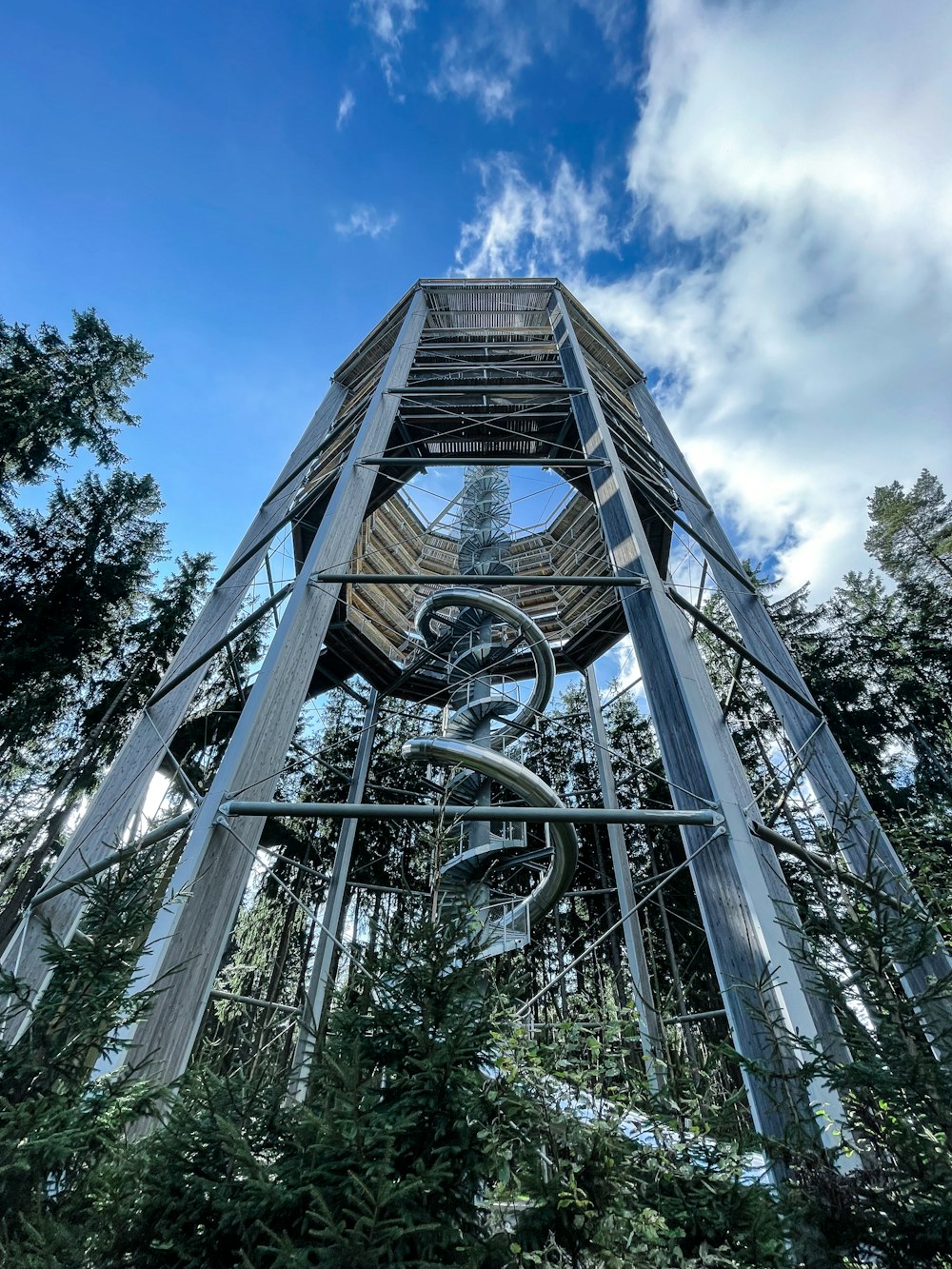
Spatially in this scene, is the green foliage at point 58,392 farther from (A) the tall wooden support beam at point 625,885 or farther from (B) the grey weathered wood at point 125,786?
(A) the tall wooden support beam at point 625,885

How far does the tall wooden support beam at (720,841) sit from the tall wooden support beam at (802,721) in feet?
2.17

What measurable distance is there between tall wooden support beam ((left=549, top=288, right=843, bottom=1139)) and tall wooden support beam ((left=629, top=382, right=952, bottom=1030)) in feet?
2.17

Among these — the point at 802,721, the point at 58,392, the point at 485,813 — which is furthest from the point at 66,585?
the point at 802,721

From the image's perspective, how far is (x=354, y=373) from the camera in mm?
10961

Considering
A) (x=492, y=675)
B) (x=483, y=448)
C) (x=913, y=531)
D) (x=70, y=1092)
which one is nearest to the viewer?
(x=70, y=1092)

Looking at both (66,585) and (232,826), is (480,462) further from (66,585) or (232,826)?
(66,585)

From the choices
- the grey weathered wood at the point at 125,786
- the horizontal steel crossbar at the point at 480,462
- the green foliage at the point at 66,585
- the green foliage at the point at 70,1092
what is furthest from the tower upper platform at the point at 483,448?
the green foliage at the point at 70,1092

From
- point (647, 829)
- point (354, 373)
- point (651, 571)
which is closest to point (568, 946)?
point (647, 829)

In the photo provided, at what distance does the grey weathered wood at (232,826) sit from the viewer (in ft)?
10.9

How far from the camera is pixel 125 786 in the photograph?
5238mm

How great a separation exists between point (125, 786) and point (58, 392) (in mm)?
9758

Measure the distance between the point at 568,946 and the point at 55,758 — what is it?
37.0ft

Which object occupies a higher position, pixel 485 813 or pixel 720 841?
pixel 720 841

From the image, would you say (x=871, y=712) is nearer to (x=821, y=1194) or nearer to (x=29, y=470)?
(x=821, y=1194)
